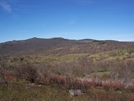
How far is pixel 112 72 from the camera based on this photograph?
148 ft

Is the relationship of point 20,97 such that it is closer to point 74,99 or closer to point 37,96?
point 37,96

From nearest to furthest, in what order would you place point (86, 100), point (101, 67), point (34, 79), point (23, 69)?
point (86, 100), point (34, 79), point (23, 69), point (101, 67)

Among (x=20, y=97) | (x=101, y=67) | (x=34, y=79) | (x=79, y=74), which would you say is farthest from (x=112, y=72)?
(x=20, y=97)

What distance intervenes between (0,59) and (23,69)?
6.49 meters

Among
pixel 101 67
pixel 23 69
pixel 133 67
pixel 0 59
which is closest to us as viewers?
pixel 0 59

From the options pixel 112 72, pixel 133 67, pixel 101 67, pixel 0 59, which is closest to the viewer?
pixel 0 59

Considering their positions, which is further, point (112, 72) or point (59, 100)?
point (112, 72)

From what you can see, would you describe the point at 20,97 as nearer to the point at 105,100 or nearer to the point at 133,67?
the point at 105,100

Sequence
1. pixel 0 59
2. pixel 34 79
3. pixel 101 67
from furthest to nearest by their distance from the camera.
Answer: pixel 101 67 < pixel 34 79 < pixel 0 59

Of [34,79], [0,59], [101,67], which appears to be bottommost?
[101,67]

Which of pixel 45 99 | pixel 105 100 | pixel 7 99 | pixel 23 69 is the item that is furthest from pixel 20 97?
pixel 23 69

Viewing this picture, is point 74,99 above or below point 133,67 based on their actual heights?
above

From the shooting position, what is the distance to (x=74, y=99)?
1122cm

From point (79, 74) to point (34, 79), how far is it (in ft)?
91.8
